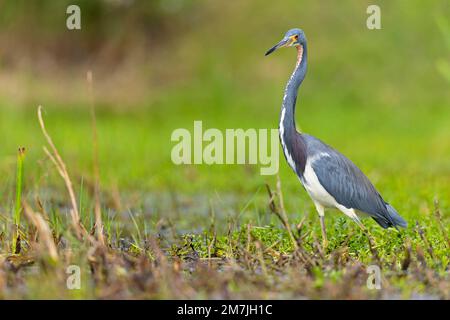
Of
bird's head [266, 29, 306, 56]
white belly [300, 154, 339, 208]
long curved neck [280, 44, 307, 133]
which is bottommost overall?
white belly [300, 154, 339, 208]

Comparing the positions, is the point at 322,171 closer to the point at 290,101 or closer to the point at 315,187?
the point at 315,187

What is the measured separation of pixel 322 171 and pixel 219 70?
9.29 m

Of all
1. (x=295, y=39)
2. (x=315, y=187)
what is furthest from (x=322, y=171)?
(x=295, y=39)

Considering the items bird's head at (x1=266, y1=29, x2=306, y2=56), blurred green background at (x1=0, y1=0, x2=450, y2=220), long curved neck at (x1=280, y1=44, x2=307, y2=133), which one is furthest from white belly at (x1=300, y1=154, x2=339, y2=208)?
blurred green background at (x1=0, y1=0, x2=450, y2=220)

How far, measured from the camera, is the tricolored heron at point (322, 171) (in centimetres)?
584

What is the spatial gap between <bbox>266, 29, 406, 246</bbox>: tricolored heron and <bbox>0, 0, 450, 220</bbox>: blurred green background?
18.3ft

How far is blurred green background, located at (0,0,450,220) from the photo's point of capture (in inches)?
509

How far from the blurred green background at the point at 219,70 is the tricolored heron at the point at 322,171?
219 inches

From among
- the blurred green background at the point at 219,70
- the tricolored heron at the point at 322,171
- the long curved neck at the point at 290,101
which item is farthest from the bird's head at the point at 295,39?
the blurred green background at the point at 219,70

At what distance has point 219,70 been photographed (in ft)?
49.1

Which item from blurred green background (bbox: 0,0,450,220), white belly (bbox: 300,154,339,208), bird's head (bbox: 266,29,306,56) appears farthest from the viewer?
blurred green background (bbox: 0,0,450,220)

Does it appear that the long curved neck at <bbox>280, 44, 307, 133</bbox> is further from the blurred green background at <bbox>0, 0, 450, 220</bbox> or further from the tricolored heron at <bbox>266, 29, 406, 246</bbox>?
the blurred green background at <bbox>0, 0, 450, 220</bbox>

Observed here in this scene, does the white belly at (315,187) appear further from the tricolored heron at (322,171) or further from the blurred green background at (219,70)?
the blurred green background at (219,70)

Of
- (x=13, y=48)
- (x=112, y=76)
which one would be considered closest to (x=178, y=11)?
(x=112, y=76)
